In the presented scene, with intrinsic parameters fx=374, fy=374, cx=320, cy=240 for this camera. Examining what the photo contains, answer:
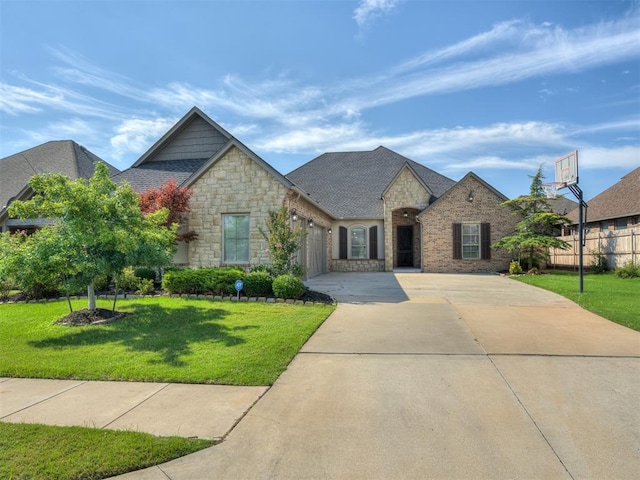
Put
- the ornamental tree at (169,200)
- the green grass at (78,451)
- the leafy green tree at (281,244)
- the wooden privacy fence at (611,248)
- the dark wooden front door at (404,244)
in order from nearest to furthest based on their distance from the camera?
the green grass at (78,451), the leafy green tree at (281,244), the ornamental tree at (169,200), the wooden privacy fence at (611,248), the dark wooden front door at (404,244)

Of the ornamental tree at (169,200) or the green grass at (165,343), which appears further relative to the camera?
the ornamental tree at (169,200)

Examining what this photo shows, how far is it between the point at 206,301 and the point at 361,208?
1409 centimetres

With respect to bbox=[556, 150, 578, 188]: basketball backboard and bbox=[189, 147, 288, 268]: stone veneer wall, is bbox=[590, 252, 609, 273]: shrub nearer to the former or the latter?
bbox=[556, 150, 578, 188]: basketball backboard

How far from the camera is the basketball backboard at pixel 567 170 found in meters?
13.2

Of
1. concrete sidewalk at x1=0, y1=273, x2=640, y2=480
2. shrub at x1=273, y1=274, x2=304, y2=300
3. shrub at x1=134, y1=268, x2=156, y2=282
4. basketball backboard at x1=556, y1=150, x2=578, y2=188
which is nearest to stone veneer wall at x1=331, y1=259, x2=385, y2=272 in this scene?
basketball backboard at x1=556, y1=150, x2=578, y2=188

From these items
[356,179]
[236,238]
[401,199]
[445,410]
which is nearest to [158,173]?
[236,238]

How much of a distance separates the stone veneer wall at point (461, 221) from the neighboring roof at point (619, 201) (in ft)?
21.6

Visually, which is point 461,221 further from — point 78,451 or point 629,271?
point 78,451

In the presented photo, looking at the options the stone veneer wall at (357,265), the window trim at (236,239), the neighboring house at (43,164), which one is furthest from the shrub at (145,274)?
the stone veneer wall at (357,265)

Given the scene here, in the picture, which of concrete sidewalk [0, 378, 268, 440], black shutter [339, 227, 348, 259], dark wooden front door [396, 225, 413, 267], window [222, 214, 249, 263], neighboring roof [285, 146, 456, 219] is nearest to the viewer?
concrete sidewalk [0, 378, 268, 440]

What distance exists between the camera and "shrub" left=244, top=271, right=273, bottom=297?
10.2 metres

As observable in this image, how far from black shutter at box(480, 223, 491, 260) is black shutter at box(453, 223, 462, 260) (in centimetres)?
110

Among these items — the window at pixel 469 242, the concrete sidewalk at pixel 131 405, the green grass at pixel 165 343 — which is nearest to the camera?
the concrete sidewalk at pixel 131 405

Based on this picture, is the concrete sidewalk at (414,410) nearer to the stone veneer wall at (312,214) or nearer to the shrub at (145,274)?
the shrub at (145,274)
